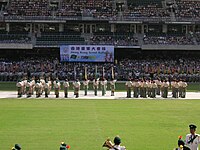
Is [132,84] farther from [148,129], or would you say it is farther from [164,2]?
[164,2]

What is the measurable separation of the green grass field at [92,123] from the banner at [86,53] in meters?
28.5

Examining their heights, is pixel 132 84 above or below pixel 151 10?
below

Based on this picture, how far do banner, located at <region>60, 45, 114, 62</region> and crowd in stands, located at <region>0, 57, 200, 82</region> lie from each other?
25.2 inches

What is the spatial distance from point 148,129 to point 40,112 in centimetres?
774

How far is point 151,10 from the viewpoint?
230 feet

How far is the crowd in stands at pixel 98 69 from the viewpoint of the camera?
5909 cm

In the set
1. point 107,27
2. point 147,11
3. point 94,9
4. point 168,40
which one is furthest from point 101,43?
point 168,40

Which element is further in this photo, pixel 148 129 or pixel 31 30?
pixel 31 30

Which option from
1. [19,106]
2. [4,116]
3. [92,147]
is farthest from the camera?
[19,106]

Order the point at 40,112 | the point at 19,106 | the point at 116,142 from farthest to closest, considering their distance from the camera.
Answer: the point at 19,106
the point at 40,112
the point at 116,142

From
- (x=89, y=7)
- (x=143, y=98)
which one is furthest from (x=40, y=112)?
(x=89, y=7)

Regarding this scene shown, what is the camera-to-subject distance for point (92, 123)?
23.2 meters

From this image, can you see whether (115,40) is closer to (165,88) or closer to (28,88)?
(165,88)

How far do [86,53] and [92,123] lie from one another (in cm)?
3990
